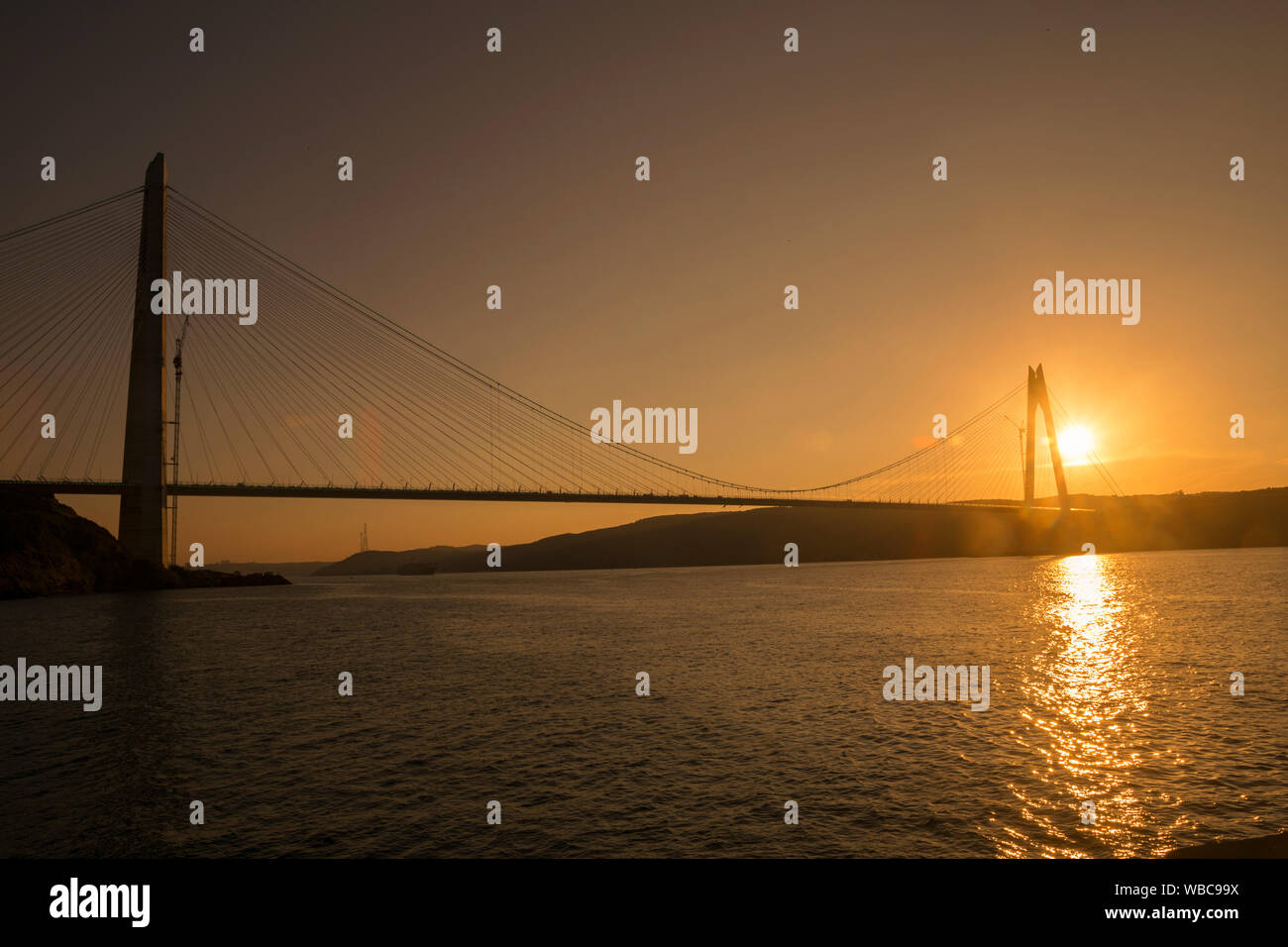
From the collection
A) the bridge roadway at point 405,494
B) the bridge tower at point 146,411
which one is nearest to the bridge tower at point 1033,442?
the bridge roadway at point 405,494

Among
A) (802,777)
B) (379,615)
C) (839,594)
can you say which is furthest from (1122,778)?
(839,594)

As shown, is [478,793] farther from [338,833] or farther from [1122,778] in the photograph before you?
[1122,778]

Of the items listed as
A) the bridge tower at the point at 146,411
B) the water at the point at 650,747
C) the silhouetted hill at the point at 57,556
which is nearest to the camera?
the water at the point at 650,747

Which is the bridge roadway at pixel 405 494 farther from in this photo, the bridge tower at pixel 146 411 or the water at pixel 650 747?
the water at pixel 650 747

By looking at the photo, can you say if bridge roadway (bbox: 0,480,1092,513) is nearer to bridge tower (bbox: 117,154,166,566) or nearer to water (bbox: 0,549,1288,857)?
bridge tower (bbox: 117,154,166,566)

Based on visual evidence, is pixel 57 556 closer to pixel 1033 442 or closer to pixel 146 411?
pixel 146 411
